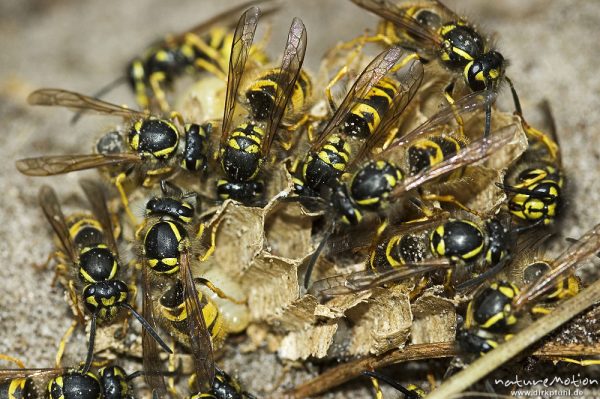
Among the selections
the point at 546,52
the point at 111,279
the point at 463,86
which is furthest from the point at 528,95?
the point at 111,279

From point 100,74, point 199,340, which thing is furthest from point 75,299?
point 100,74

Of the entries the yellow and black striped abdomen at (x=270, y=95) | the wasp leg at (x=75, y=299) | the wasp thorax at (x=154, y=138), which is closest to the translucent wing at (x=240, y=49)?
the yellow and black striped abdomen at (x=270, y=95)

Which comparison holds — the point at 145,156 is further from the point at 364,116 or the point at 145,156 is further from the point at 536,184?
the point at 536,184

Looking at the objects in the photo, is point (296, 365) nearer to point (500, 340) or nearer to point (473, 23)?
point (500, 340)

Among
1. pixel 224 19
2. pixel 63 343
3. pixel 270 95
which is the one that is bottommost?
pixel 63 343

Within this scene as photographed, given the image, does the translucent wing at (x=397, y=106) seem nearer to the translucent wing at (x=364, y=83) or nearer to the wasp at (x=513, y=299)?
the translucent wing at (x=364, y=83)

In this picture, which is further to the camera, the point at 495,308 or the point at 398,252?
the point at 398,252
